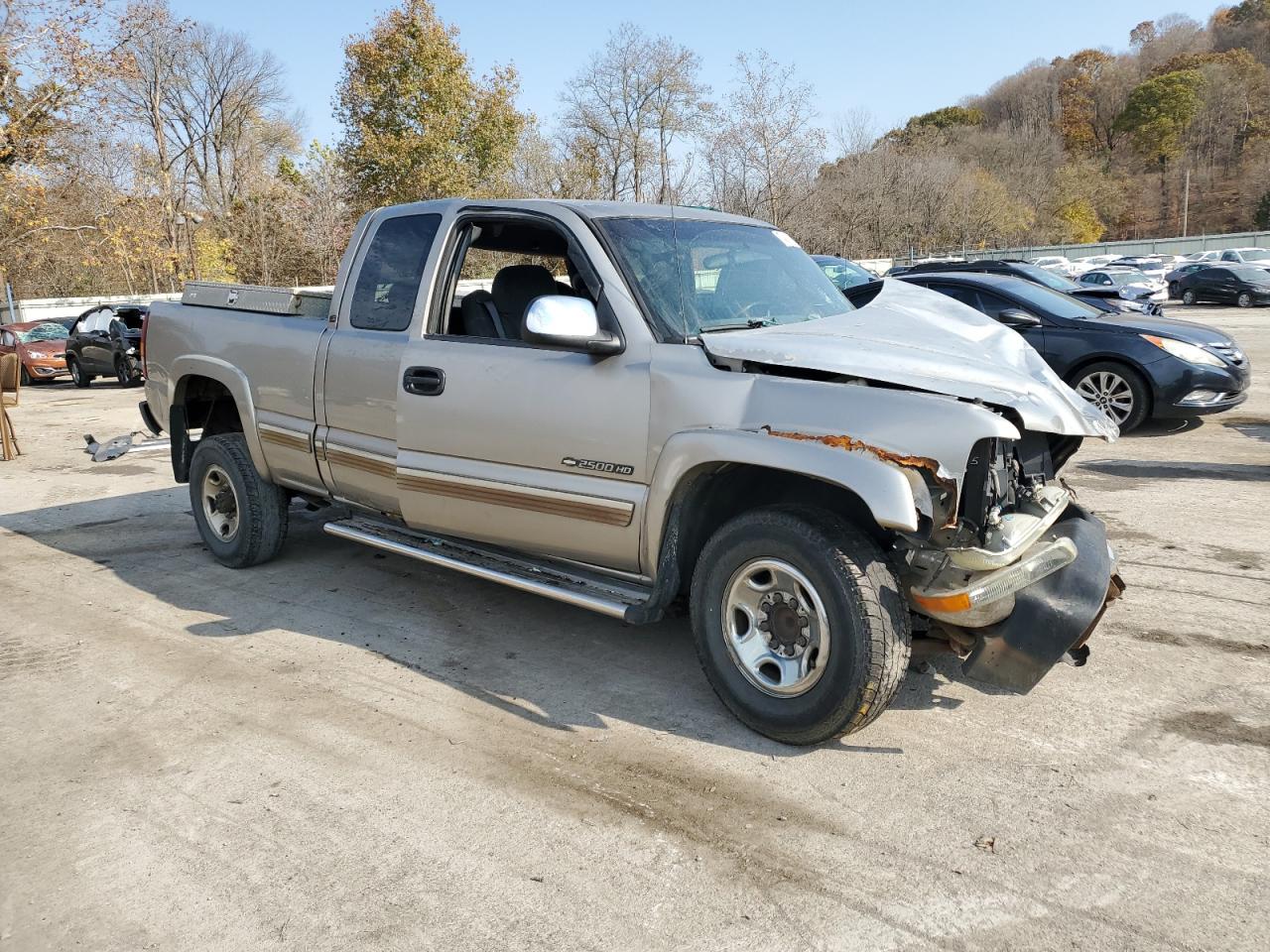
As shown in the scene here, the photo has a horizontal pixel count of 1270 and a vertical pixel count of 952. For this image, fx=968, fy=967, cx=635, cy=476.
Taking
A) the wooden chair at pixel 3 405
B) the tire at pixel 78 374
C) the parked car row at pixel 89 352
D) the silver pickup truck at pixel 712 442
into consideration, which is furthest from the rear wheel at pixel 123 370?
the silver pickup truck at pixel 712 442

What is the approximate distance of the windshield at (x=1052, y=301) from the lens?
992 cm

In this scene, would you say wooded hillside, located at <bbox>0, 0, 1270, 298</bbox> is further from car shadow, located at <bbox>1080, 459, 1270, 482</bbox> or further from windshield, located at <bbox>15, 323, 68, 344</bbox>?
car shadow, located at <bbox>1080, 459, 1270, 482</bbox>

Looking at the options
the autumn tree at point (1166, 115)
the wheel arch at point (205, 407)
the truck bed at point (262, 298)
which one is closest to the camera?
the truck bed at point (262, 298)

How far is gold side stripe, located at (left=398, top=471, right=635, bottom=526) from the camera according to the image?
12.7 feet

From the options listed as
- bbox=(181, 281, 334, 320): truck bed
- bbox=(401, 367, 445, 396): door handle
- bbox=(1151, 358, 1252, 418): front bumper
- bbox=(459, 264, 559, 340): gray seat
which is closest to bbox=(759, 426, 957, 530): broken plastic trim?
bbox=(401, 367, 445, 396): door handle

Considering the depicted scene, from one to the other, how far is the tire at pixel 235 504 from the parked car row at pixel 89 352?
50.8ft

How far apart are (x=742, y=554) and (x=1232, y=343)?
26.6 ft

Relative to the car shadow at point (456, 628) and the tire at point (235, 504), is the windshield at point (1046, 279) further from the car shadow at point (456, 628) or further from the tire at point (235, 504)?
the tire at point (235, 504)

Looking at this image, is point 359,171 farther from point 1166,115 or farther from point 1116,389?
point 1166,115

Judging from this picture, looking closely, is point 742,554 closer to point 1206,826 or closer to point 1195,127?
point 1206,826

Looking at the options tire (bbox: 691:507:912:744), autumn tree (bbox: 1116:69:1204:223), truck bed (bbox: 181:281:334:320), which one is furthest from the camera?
autumn tree (bbox: 1116:69:1204:223)

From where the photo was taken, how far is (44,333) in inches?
921

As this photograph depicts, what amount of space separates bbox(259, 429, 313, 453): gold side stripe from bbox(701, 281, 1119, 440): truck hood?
2.59 metres

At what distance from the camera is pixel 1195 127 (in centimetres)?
8862
